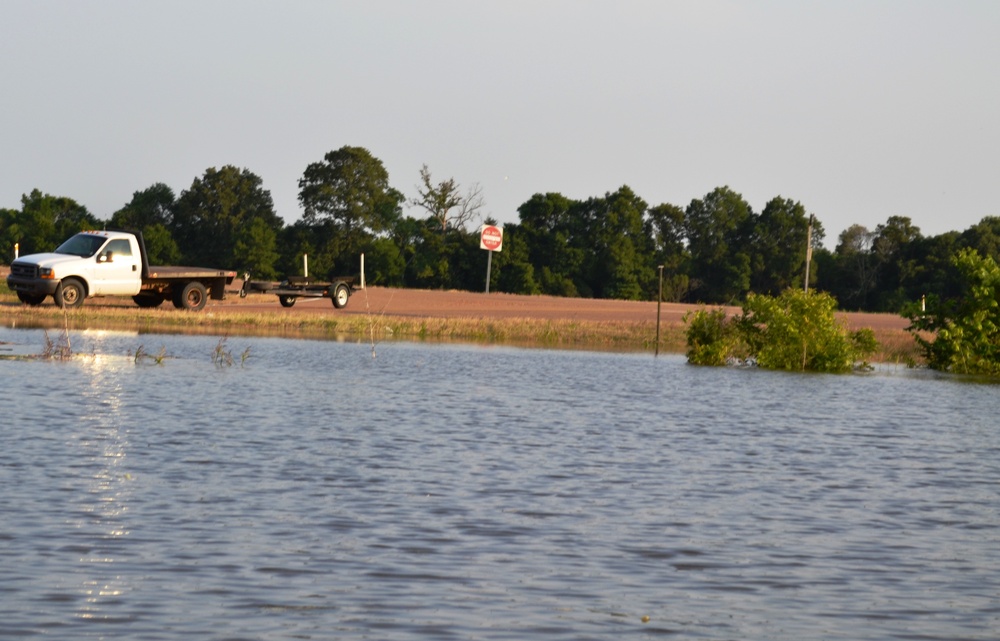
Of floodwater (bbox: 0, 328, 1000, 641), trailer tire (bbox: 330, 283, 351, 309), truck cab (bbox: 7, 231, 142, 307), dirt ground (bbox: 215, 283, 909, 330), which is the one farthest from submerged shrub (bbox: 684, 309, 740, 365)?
trailer tire (bbox: 330, 283, 351, 309)

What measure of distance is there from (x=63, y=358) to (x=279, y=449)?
38.6 ft

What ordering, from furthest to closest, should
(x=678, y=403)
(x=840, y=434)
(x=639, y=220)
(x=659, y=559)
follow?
(x=639, y=220) → (x=678, y=403) → (x=840, y=434) → (x=659, y=559)

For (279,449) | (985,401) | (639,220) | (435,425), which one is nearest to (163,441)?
(279,449)

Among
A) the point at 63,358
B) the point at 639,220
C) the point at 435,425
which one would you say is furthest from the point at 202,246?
the point at 435,425

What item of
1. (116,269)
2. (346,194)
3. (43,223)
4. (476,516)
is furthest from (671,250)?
(476,516)

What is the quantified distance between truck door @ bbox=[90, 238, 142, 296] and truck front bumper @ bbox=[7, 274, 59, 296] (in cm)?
113

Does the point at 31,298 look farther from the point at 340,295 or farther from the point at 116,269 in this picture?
the point at 340,295

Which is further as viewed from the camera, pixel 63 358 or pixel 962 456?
pixel 63 358

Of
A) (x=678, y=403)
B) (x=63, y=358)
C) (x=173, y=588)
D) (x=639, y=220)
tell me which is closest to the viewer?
(x=173, y=588)

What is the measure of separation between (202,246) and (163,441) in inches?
3103

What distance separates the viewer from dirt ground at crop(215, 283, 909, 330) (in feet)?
172

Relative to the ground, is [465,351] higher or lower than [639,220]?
lower

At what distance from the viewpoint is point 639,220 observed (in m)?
91.8

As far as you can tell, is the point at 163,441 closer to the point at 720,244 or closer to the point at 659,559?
the point at 659,559
